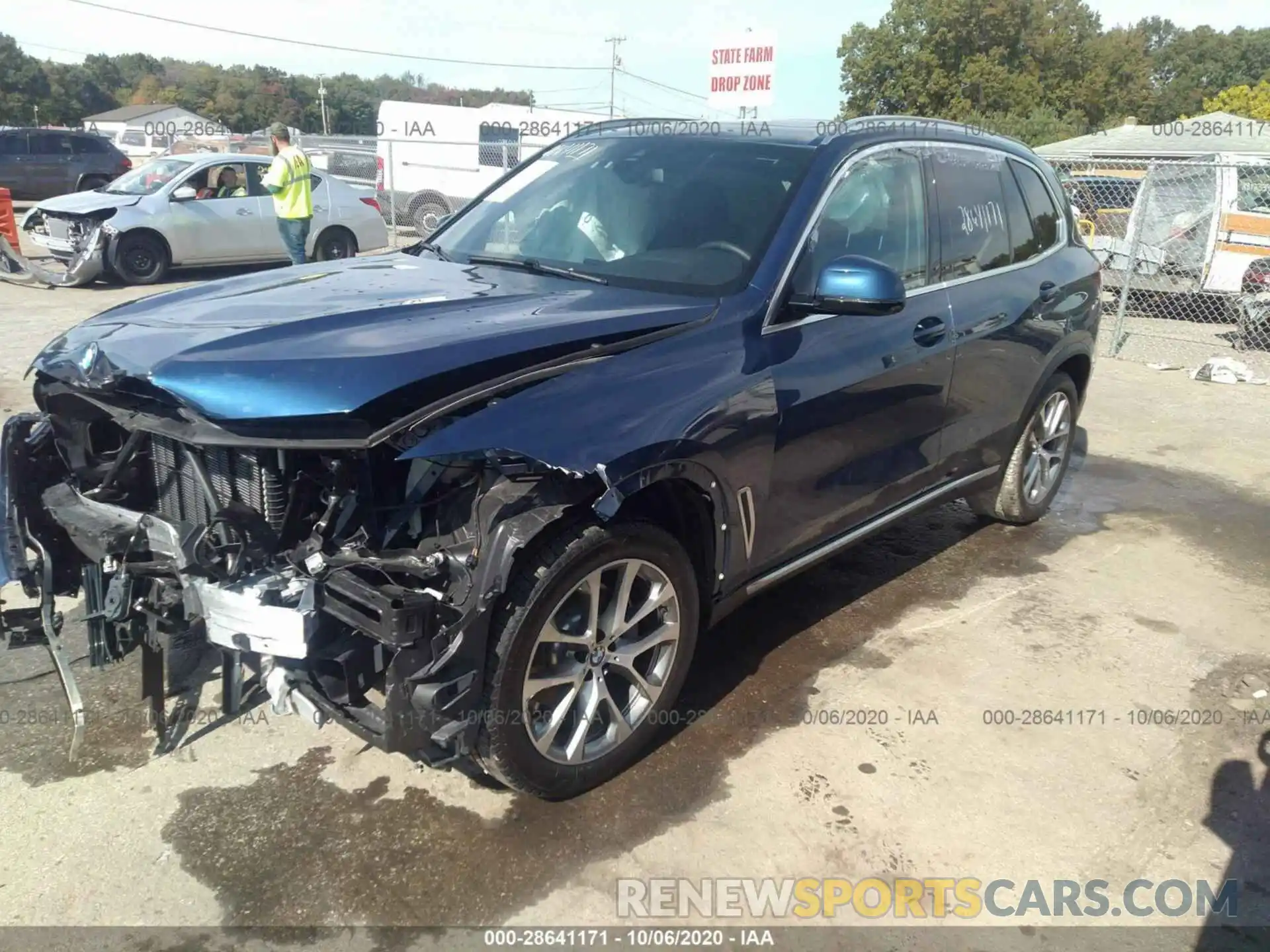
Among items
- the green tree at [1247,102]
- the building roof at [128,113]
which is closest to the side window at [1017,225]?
the green tree at [1247,102]

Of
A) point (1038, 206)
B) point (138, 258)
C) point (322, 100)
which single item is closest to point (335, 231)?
point (138, 258)

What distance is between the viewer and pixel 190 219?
12.6 m

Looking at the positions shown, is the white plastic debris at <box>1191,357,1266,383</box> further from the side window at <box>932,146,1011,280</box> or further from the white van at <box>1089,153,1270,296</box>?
the side window at <box>932,146,1011,280</box>

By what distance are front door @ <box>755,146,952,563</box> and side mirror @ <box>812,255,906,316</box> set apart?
0.42 feet

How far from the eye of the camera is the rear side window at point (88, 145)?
2081 cm

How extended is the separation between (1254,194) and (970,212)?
35.9 feet

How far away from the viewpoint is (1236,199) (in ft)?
41.7

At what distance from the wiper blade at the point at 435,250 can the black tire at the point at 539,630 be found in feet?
5.42

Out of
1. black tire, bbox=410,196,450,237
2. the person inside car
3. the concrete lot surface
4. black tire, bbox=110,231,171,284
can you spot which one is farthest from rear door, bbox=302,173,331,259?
the concrete lot surface

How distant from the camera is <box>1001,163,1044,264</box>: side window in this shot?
15.3 ft

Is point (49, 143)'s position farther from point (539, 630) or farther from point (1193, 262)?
point (539, 630)

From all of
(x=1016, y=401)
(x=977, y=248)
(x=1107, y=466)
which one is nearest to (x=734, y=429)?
(x=977, y=248)

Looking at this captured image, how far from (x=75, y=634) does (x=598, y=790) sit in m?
2.23

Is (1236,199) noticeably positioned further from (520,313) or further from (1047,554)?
(520,313)
